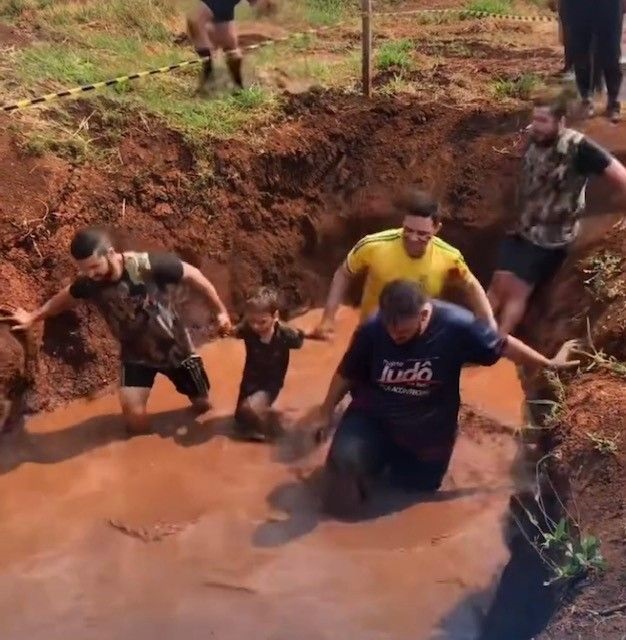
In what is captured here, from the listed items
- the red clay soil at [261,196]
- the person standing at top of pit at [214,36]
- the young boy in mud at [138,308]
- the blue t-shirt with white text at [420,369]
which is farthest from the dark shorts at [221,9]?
the blue t-shirt with white text at [420,369]

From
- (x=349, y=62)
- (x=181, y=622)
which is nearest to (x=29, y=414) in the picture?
(x=181, y=622)

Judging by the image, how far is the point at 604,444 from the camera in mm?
4227

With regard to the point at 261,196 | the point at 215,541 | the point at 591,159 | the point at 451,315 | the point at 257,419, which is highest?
the point at 591,159

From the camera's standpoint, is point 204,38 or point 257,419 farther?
point 204,38

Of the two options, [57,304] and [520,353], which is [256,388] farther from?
[520,353]

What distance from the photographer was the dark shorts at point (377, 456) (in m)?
4.85

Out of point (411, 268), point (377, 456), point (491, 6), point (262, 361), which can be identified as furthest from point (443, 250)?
→ point (491, 6)

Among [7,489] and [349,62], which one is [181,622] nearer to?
[7,489]

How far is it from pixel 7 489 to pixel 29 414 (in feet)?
2.40

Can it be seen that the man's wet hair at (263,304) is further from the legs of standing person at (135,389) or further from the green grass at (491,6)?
the green grass at (491,6)

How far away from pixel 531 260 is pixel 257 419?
2.00 metres

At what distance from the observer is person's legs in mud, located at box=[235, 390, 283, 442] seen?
5.71 meters

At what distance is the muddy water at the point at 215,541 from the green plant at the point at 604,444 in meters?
0.91

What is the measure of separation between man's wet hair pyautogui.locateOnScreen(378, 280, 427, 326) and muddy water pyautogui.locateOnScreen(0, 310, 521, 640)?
1369 mm
